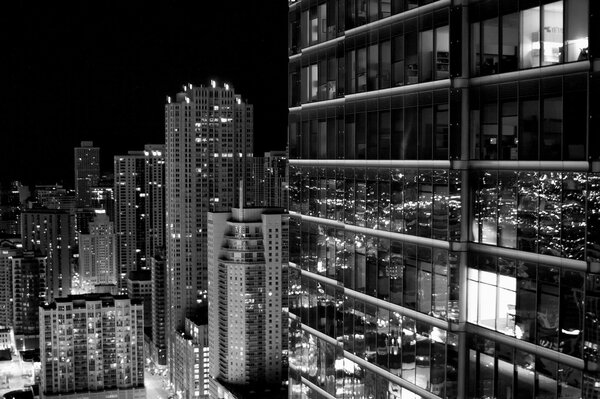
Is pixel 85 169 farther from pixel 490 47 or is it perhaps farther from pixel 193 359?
pixel 490 47

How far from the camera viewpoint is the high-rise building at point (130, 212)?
409ft

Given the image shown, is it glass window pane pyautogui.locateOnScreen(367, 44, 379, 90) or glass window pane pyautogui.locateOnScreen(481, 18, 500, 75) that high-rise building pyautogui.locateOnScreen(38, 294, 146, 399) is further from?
glass window pane pyautogui.locateOnScreen(481, 18, 500, 75)

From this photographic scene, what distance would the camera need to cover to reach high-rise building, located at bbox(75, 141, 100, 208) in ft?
520

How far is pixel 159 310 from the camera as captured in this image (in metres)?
99.2

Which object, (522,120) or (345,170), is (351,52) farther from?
(522,120)

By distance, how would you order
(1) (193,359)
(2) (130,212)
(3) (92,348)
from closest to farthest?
(3) (92,348) → (1) (193,359) → (2) (130,212)

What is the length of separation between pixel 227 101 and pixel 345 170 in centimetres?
7939

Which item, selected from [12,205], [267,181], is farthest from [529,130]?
[12,205]

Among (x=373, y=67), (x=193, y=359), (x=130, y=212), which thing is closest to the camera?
(x=373, y=67)

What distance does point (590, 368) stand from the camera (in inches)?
310

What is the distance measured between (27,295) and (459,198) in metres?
103

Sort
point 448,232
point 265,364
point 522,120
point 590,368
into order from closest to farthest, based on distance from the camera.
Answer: point 590,368, point 522,120, point 448,232, point 265,364

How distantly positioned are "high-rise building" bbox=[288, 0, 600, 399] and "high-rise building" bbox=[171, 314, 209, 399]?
68507mm

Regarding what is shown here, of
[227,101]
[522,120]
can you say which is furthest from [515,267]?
[227,101]
